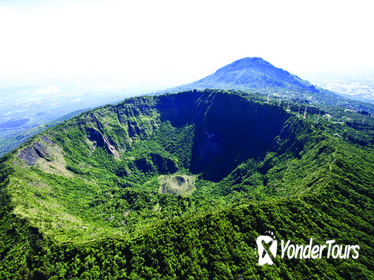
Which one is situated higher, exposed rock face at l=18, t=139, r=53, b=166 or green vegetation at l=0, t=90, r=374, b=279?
exposed rock face at l=18, t=139, r=53, b=166

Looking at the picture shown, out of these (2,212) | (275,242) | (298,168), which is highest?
(2,212)

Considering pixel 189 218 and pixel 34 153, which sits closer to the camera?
pixel 189 218

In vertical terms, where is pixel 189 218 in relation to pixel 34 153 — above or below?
below

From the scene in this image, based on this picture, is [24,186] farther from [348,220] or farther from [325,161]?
[325,161]

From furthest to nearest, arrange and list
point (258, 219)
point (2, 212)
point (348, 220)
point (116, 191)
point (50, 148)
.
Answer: point (50, 148) → point (116, 191) → point (2, 212) → point (348, 220) → point (258, 219)

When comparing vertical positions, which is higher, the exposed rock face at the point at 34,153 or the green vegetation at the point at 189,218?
the exposed rock face at the point at 34,153

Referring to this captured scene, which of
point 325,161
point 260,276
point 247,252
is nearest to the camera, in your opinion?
point 260,276

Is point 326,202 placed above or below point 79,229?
below

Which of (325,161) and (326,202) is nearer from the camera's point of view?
(326,202)

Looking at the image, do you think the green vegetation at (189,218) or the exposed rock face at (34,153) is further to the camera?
the exposed rock face at (34,153)

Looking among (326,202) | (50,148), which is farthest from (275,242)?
(50,148)

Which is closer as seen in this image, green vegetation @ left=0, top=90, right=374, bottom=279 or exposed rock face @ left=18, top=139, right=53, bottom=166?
green vegetation @ left=0, top=90, right=374, bottom=279
